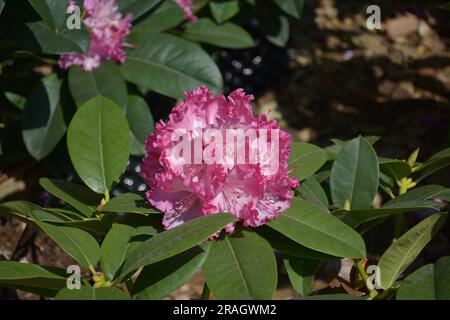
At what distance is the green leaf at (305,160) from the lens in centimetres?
131

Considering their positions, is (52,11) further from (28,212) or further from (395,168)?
(395,168)

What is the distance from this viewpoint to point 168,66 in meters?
2.09

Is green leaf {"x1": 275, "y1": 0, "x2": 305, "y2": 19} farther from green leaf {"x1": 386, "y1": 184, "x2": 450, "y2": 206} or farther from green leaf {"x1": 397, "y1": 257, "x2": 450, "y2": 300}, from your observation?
green leaf {"x1": 397, "y1": 257, "x2": 450, "y2": 300}

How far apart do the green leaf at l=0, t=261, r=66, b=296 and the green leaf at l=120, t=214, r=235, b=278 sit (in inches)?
4.9

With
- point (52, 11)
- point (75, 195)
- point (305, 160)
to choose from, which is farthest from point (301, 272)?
point (52, 11)

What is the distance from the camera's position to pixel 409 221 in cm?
253

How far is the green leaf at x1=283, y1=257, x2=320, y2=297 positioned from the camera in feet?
4.14

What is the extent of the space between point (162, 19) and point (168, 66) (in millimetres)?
185

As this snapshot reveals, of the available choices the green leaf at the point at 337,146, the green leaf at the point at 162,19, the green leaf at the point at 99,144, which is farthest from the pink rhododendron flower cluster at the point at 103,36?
the green leaf at the point at 337,146

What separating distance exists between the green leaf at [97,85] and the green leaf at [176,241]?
3.15 feet

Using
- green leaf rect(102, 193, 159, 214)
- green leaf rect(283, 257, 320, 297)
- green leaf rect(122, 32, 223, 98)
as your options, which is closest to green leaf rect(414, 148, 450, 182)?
green leaf rect(283, 257, 320, 297)

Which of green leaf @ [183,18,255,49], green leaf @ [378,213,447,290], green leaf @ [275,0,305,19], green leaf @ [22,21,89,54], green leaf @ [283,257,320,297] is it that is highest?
green leaf @ [275,0,305,19]

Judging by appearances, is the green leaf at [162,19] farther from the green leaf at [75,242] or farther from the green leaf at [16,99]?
the green leaf at [75,242]

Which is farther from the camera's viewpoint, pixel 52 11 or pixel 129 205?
pixel 52 11
